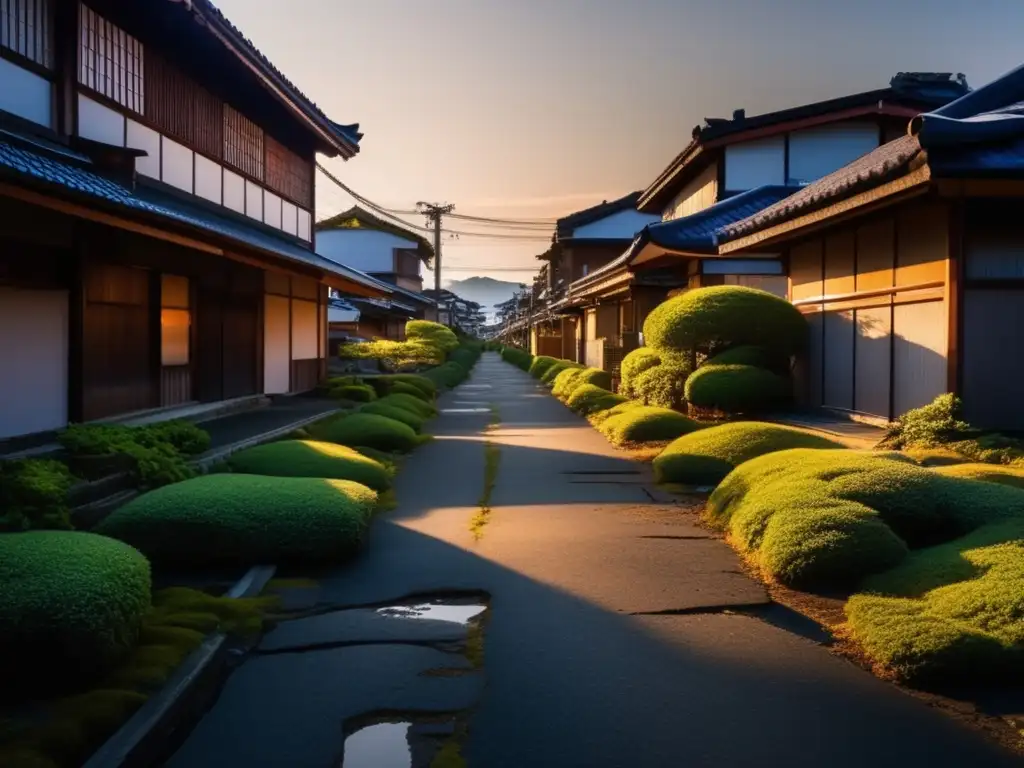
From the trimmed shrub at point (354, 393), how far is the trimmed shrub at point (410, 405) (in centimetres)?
122

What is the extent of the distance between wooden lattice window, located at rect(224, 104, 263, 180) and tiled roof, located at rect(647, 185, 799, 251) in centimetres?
900

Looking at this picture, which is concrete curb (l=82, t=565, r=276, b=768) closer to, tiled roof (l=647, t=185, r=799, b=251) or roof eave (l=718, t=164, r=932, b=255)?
roof eave (l=718, t=164, r=932, b=255)

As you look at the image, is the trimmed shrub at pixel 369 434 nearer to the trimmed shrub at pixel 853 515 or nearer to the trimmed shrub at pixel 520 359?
the trimmed shrub at pixel 853 515

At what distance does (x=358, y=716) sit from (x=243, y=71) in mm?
16162

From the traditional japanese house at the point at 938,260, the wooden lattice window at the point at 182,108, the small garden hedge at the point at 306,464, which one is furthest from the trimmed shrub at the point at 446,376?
the small garden hedge at the point at 306,464

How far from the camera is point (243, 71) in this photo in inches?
709

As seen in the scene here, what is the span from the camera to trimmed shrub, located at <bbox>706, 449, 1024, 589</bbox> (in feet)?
21.7

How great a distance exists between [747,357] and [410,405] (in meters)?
8.77

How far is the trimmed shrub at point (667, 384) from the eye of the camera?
18547mm

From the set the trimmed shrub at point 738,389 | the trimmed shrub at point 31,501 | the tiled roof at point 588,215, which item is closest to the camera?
the trimmed shrub at point 31,501

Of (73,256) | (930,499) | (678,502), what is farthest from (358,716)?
(73,256)

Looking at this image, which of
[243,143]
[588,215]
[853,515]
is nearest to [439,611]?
[853,515]

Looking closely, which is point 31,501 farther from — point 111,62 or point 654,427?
point 654,427

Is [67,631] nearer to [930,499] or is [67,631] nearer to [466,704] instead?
[466,704]
